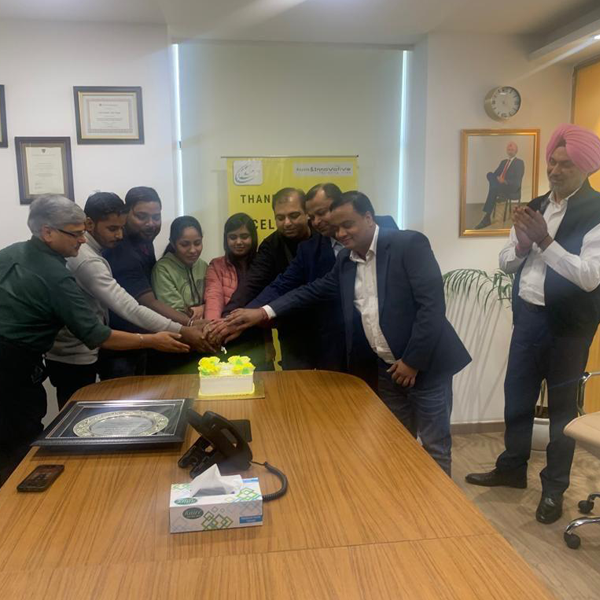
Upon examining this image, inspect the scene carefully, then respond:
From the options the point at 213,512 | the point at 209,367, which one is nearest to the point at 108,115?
the point at 209,367

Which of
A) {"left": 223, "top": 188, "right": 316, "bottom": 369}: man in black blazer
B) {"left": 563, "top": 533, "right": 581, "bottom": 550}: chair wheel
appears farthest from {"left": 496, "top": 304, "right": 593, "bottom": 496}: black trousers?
{"left": 223, "top": 188, "right": 316, "bottom": 369}: man in black blazer

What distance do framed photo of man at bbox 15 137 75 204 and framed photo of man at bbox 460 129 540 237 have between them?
237 centimetres

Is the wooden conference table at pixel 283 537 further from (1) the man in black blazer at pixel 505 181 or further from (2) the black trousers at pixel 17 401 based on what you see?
(1) the man in black blazer at pixel 505 181

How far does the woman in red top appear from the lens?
2.73 m

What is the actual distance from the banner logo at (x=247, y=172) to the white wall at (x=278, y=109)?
0.28ft

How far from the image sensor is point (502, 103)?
11.0 ft

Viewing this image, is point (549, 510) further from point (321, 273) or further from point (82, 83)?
point (82, 83)

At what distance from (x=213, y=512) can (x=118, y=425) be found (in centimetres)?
61

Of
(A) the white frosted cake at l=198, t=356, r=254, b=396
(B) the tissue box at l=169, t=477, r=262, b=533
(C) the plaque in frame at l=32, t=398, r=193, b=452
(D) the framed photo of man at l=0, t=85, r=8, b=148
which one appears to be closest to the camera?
(B) the tissue box at l=169, t=477, r=262, b=533

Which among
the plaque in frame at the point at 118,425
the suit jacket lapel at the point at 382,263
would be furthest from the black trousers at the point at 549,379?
the plaque in frame at the point at 118,425

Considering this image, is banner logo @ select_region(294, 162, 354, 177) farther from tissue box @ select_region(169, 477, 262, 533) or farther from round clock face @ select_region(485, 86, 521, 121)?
tissue box @ select_region(169, 477, 262, 533)

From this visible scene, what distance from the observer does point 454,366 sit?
Result: 2.21m

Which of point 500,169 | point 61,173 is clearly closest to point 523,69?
point 500,169

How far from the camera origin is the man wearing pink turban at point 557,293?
2266 millimetres
